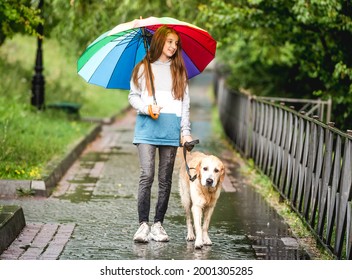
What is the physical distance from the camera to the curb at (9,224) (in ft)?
25.3

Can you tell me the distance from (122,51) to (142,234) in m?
1.87

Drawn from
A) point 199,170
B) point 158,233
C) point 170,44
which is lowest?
point 158,233

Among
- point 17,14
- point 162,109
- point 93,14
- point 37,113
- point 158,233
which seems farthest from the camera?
point 37,113

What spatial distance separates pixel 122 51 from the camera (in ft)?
27.7

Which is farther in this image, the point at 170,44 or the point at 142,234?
the point at 142,234

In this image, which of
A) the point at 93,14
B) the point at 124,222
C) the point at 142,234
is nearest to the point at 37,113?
the point at 93,14

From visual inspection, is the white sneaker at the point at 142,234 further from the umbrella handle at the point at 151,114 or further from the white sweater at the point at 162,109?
the umbrella handle at the point at 151,114

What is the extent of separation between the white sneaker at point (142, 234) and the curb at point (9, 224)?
1201 mm

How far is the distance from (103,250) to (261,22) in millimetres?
7858

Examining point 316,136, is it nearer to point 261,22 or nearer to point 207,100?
point 261,22

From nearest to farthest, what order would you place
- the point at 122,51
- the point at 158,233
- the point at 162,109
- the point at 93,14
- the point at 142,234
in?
the point at 162,109, the point at 142,234, the point at 158,233, the point at 122,51, the point at 93,14

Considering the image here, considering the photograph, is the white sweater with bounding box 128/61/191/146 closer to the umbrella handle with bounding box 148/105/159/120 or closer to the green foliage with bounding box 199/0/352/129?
the umbrella handle with bounding box 148/105/159/120

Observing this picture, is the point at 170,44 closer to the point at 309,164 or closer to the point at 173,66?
the point at 173,66
